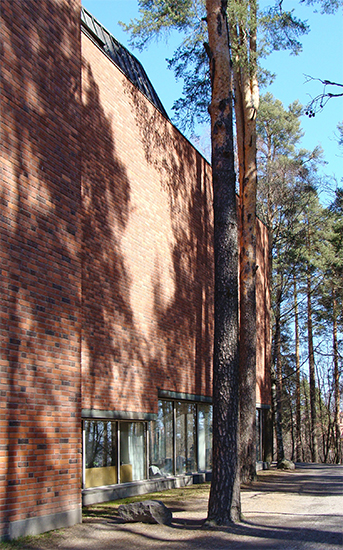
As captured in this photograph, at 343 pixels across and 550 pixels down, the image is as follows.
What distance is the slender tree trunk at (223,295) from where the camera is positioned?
8.91m

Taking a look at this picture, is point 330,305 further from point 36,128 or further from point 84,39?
point 36,128

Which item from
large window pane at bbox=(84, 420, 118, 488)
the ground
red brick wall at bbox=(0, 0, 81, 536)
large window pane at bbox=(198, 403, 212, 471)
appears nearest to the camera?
the ground

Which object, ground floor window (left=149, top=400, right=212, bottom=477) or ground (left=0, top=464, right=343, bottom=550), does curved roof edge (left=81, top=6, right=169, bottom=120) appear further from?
ground (left=0, top=464, right=343, bottom=550)

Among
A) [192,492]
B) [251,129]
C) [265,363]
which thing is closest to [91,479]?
[192,492]

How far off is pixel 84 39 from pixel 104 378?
6.93 m

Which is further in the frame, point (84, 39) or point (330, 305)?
point (330, 305)

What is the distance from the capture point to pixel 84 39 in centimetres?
1173

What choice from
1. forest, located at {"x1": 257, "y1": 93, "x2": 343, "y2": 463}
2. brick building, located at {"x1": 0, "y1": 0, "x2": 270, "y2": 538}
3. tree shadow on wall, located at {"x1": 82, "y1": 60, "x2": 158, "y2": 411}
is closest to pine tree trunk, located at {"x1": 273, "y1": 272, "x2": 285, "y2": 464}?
forest, located at {"x1": 257, "y1": 93, "x2": 343, "y2": 463}

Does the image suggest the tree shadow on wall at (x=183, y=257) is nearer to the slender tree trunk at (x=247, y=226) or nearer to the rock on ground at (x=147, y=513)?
the slender tree trunk at (x=247, y=226)

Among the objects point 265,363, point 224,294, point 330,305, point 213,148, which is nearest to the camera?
point 224,294

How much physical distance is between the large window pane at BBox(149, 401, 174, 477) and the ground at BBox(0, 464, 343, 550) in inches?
81.0

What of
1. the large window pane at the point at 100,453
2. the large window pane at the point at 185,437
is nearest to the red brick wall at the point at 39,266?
the large window pane at the point at 100,453

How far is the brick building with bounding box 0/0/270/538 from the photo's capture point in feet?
25.8

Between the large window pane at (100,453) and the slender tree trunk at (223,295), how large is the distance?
11.4 feet
